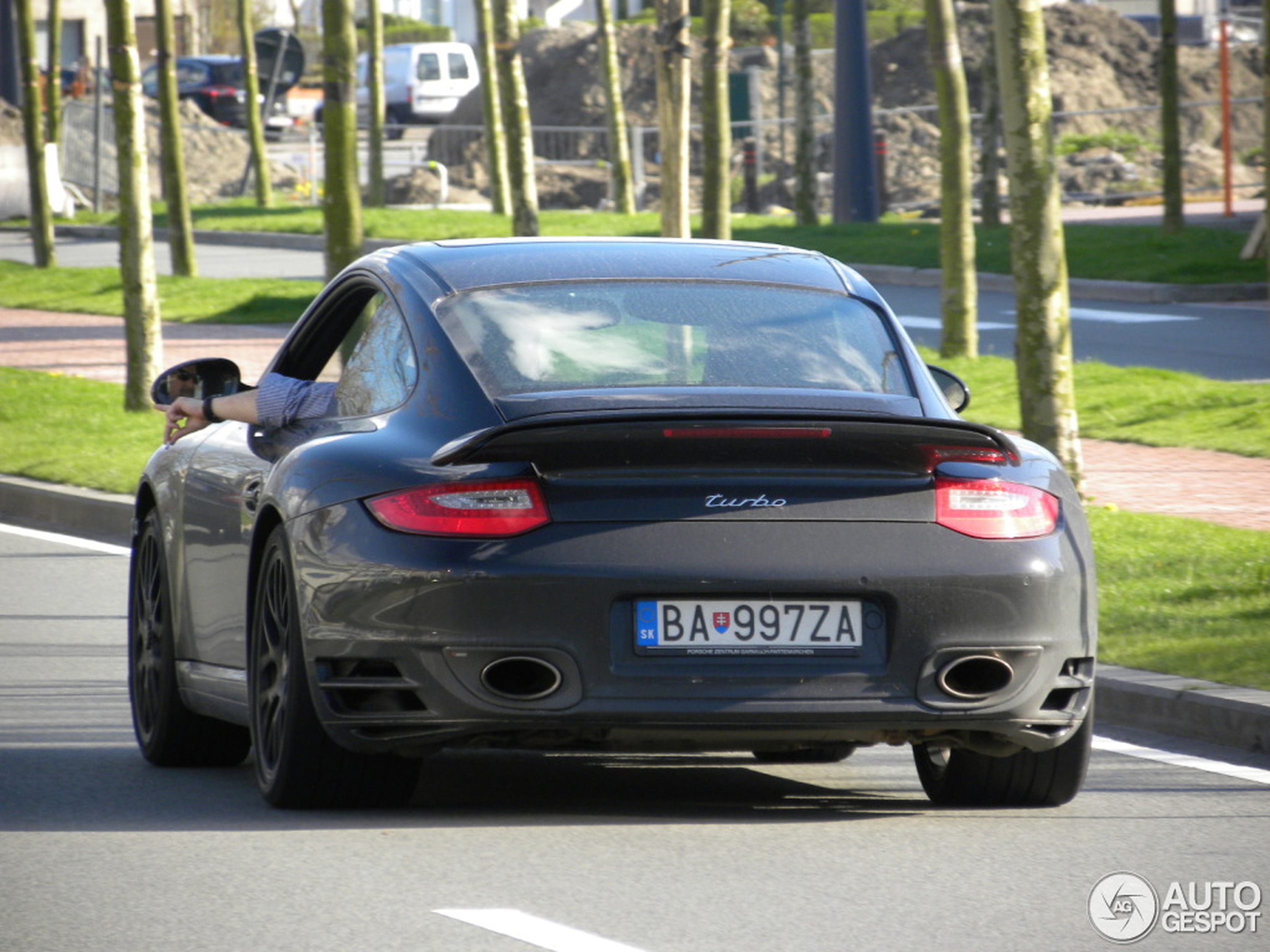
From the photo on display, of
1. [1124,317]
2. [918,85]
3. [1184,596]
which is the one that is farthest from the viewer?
[918,85]

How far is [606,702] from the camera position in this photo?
582 centimetres

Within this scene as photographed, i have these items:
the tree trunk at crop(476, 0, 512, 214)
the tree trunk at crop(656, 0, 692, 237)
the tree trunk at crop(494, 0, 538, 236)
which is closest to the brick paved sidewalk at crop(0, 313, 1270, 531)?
the tree trunk at crop(494, 0, 538, 236)

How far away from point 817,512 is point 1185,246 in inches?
884

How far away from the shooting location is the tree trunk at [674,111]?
62.3 ft

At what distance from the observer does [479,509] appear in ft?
19.1

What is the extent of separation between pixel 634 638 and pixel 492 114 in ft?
101

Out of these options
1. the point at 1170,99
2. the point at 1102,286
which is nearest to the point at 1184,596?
the point at 1102,286

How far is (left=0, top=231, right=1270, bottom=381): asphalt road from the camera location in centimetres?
1962

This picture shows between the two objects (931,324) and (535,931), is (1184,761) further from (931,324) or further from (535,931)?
(931,324)

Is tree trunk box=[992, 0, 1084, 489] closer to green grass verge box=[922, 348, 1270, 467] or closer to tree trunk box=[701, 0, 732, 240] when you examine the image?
green grass verge box=[922, 348, 1270, 467]

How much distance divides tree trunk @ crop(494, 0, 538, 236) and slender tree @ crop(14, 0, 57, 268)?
526 cm

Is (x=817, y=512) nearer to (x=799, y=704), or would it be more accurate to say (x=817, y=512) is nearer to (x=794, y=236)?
(x=799, y=704)

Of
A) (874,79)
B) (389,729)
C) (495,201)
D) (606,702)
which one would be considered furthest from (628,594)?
(874,79)

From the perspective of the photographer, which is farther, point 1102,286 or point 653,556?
point 1102,286
